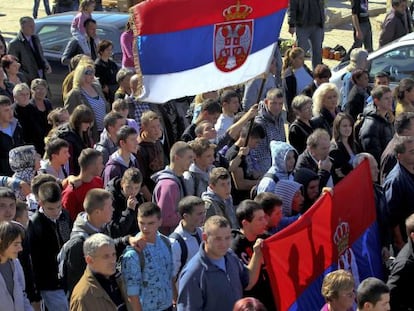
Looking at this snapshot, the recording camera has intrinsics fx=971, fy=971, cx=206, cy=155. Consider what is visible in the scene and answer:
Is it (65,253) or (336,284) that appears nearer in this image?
(336,284)

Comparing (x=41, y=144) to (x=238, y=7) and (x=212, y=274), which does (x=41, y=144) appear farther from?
(x=212, y=274)

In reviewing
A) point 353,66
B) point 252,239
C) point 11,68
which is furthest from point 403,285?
point 11,68

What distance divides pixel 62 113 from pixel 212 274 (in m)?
4.26

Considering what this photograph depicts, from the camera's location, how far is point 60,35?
55.4 ft

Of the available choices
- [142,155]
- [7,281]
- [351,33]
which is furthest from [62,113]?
[351,33]

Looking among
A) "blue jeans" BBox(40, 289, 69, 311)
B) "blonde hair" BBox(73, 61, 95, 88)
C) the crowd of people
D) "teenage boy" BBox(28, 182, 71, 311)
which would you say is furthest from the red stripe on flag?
"blonde hair" BBox(73, 61, 95, 88)

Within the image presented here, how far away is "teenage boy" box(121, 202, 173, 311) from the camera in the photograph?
7359 millimetres

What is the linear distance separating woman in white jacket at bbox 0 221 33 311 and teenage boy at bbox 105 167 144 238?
117 centimetres

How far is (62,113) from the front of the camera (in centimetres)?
1075

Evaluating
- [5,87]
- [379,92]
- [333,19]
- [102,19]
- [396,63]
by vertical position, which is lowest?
[333,19]

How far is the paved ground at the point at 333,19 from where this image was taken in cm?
2238

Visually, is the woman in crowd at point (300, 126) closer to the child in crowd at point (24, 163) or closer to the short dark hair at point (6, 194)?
the child in crowd at point (24, 163)

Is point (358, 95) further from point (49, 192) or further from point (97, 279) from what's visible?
point (97, 279)

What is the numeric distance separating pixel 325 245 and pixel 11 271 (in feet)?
8.28
